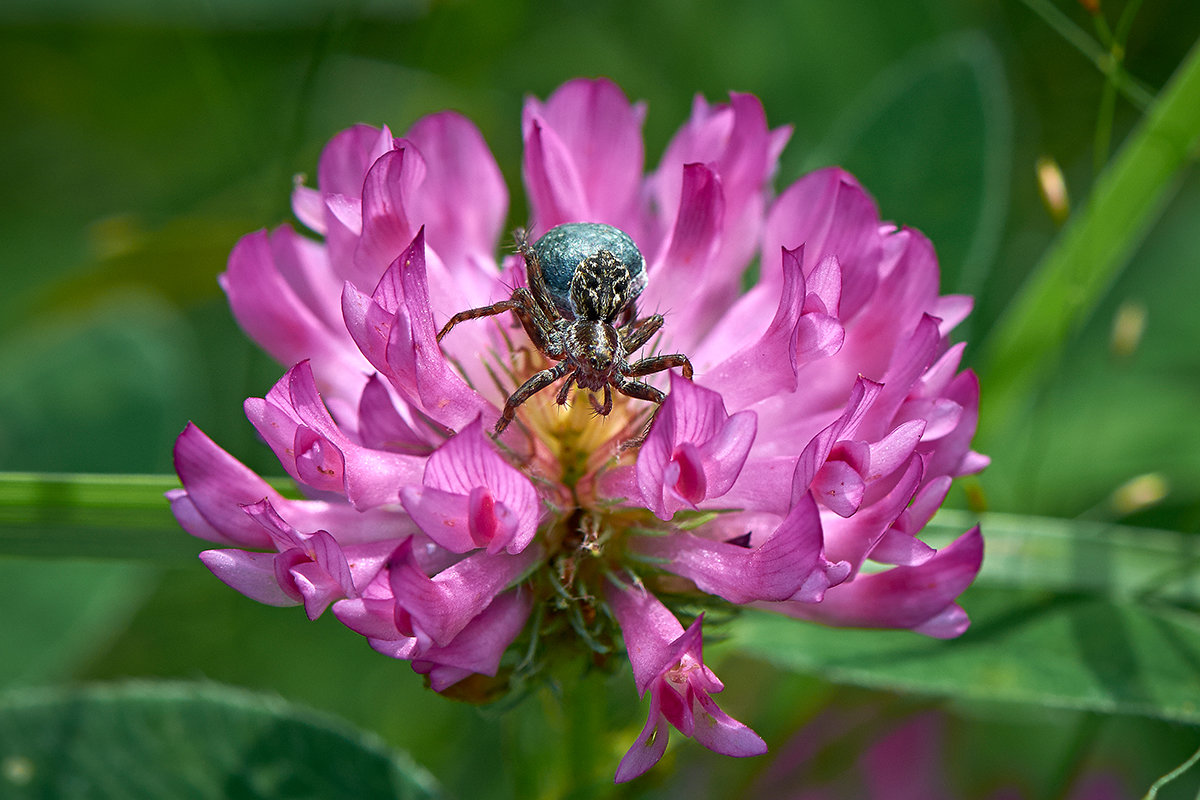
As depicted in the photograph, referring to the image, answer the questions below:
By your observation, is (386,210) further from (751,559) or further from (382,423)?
(751,559)

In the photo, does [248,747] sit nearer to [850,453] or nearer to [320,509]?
[320,509]

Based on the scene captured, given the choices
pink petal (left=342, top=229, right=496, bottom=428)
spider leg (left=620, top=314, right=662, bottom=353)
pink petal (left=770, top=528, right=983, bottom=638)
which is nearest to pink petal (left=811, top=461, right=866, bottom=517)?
pink petal (left=770, top=528, right=983, bottom=638)

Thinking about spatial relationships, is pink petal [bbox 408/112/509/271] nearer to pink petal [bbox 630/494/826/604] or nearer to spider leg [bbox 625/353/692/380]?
spider leg [bbox 625/353/692/380]

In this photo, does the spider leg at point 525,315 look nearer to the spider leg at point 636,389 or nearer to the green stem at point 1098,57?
the spider leg at point 636,389

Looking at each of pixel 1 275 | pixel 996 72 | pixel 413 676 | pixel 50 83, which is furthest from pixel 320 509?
pixel 50 83

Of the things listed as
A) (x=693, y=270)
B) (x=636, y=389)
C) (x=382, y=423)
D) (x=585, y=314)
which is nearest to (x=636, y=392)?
(x=636, y=389)

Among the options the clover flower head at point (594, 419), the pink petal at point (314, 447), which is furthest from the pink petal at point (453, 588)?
the pink petal at point (314, 447)
